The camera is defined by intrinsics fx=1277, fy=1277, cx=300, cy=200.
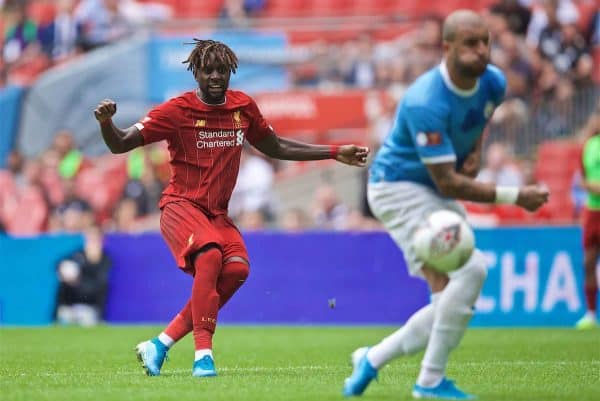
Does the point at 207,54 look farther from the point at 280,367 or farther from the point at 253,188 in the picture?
the point at 253,188

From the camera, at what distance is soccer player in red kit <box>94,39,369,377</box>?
891 cm

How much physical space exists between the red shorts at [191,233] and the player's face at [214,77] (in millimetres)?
817

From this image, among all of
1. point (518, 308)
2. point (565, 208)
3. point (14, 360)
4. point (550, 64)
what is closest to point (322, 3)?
point (550, 64)

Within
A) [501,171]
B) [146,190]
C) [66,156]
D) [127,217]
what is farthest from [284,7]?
[501,171]

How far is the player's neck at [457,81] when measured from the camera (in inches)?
282

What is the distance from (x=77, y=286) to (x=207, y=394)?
33.7 ft

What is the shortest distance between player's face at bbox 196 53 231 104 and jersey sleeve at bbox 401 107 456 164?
2323 millimetres

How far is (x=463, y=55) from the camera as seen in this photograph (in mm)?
7023

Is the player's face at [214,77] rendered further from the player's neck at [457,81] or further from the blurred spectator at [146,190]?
the blurred spectator at [146,190]

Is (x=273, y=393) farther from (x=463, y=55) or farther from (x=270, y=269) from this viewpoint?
(x=270, y=269)

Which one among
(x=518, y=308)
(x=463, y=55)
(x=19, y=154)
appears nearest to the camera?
(x=463, y=55)

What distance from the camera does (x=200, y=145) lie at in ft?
30.3

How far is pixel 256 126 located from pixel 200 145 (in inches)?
19.9

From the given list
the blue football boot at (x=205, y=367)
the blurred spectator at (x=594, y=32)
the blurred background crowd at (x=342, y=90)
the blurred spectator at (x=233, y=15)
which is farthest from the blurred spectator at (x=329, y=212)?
the blue football boot at (x=205, y=367)
